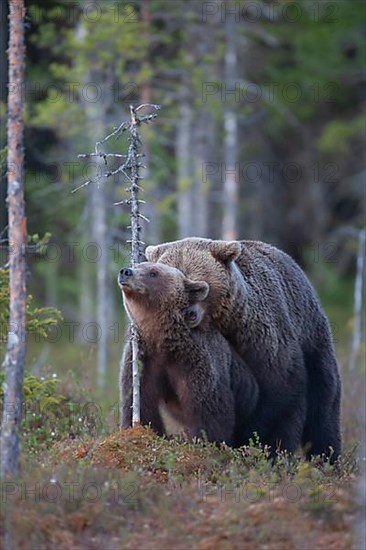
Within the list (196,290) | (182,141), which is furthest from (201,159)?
(196,290)

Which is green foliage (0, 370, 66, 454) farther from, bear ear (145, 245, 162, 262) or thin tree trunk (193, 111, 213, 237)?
thin tree trunk (193, 111, 213, 237)

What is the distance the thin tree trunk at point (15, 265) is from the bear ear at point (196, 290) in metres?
1.92

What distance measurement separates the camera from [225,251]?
33.6 ft

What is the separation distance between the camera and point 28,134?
68.7 feet

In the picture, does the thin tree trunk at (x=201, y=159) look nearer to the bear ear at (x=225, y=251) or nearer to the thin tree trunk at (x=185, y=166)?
the thin tree trunk at (x=185, y=166)

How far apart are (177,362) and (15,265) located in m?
2.11

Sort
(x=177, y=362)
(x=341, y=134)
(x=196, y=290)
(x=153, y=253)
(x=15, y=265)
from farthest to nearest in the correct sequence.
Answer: (x=341, y=134) → (x=153, y=253) → (x=196, y=290) → (x=177, y=362) → (x=15, y=265)

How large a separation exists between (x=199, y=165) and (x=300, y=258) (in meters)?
13.0

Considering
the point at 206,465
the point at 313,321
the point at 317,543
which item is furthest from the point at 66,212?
the point at 317,543

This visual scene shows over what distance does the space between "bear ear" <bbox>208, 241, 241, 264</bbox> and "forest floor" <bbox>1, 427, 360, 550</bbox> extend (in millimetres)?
2068

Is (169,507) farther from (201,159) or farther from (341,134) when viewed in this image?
(341,134)

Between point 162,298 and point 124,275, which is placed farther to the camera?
point 162,298

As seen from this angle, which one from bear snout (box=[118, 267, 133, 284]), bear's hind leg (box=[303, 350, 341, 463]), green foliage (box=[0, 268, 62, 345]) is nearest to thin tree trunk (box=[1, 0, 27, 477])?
bear snout (box=[118, 267, 133, 284])

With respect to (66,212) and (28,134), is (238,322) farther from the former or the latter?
(66,212)
